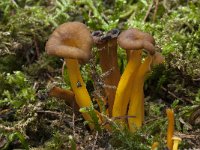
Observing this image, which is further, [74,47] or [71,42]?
[71,42]

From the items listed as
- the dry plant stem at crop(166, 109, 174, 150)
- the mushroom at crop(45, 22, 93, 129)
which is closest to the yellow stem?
the mushroom at crop(45, 22, 93, 129)

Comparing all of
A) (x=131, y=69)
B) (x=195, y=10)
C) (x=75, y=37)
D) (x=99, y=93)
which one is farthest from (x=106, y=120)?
(x=195, y=10)

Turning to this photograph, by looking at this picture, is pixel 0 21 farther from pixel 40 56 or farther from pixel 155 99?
pixel 155 99

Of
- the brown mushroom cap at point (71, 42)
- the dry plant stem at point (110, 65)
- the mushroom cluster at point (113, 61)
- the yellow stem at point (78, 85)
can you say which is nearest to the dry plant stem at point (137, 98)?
the mushroom cluster at point (113, 61)

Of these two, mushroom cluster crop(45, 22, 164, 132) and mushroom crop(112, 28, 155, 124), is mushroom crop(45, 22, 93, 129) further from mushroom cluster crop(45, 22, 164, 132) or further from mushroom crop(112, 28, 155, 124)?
mushroom crop(112, 28, 155, 124)

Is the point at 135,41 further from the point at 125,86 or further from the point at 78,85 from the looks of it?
the point at 78,85

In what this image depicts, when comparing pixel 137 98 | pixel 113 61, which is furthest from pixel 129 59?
pixel 137 98

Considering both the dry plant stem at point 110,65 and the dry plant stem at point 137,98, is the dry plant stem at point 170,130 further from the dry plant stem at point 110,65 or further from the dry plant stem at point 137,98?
the dry plant stem at point 110,65

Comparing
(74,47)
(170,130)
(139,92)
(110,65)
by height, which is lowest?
(170,130)

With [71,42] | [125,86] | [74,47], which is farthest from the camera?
[125,86]
